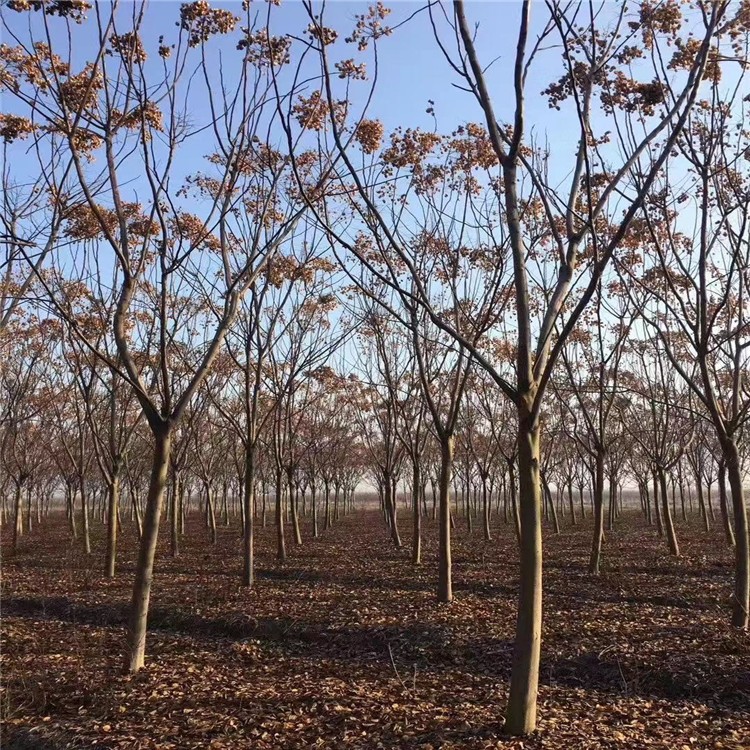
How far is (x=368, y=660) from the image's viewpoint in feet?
22.4

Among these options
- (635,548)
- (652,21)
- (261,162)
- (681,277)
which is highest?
(652,21)

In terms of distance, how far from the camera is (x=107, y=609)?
928 centimetres

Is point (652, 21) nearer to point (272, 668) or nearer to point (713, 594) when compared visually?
point (272, 668)

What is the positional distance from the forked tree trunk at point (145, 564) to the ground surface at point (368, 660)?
0.90ft

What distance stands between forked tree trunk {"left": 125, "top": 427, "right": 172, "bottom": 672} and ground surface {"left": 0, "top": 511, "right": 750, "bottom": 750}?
10.8 inches

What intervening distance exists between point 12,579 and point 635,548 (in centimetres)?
1433

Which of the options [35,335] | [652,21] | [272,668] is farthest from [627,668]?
[35,335]

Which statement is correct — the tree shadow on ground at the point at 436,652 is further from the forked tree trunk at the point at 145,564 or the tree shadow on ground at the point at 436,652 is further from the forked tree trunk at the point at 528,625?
the forked tree trunk at the point at 145,564

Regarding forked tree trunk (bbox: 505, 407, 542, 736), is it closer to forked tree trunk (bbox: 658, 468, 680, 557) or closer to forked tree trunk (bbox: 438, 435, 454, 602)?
forked tree trunk (bbox: 438, 435, 454, 602)

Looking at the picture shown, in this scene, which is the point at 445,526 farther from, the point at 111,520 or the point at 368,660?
the point at 111,520

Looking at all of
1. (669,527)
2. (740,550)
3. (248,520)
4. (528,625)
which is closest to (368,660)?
(528,625)

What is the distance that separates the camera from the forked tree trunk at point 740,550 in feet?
22.6

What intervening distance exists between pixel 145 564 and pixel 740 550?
6.44 m

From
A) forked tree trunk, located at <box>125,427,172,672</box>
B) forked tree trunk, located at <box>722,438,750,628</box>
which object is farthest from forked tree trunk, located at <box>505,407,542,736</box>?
forked tree trunk, located at <box>722,438,750,628</box>
